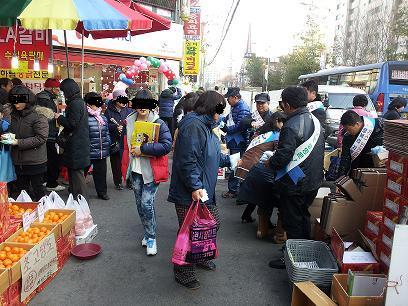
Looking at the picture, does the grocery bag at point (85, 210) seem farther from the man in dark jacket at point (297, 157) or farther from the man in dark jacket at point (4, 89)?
the man in dark jacket at point (4, 89)

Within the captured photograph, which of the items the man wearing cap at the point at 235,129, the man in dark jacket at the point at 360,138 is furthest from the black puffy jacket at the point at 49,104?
the man in dark jacket at the point at 360,138

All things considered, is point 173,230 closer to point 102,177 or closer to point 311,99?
point 102,177

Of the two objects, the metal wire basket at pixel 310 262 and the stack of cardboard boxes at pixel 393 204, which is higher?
the stack of cardboard boxes at pixel 393 204

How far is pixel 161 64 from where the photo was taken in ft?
44.0

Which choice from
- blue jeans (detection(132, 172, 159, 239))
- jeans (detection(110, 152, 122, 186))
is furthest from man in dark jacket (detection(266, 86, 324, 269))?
jeans (detection(110, 152, 122, 186))

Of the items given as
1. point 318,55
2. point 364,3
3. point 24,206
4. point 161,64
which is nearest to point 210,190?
point 24,206

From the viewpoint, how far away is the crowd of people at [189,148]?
11.8 feet

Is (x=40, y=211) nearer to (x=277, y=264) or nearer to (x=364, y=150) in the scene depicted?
(x=277, y=264)

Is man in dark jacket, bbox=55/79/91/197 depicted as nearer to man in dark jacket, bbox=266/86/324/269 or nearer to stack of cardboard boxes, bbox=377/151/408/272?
man in dark jacket, bbox=266/86/324/269

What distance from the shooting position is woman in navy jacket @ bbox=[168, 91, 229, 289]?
3.42 m

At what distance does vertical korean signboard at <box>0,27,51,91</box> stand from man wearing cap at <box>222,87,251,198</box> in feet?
11.4

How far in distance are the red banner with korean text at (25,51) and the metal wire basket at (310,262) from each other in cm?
554

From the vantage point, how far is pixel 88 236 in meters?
4.62

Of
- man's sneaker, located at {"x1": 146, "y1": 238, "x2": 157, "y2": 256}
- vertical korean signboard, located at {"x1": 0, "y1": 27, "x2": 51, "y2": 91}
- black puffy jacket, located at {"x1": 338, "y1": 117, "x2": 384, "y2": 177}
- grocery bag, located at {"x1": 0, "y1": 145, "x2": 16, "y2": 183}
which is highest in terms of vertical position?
vertical korean signboard, located at {"x1": 0, "y1": 27, "x2": 51, "y2": 91}
